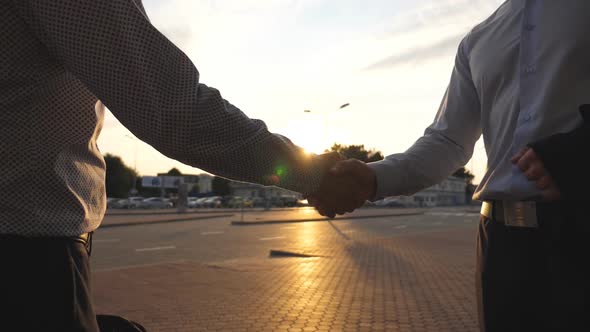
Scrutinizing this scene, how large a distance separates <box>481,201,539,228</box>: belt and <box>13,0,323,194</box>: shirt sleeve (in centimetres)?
94

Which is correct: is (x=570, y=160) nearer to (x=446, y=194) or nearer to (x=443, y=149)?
(x=443, y=149)

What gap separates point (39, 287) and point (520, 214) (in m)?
1.46

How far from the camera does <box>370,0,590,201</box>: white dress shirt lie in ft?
6.08

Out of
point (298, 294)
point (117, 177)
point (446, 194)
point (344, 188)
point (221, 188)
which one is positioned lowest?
point (298, 294)

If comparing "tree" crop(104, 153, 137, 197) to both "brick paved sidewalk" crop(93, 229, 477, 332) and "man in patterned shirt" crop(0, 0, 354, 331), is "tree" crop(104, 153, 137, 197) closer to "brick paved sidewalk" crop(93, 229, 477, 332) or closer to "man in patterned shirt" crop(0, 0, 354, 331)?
"brick paved sidewalk" crop(93, 229, 477, 332)

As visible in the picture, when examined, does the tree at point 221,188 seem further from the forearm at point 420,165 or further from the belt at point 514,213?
the belt at point 514,213

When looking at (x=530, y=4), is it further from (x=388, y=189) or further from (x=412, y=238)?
(x=412, y=238)

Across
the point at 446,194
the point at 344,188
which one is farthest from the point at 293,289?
the point at 446,194

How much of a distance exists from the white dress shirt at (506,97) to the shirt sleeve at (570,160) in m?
0.22

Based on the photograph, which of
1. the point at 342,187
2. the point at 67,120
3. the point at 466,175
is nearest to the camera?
the point at 67,120

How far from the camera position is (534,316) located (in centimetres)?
176

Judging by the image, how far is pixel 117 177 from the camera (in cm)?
8206

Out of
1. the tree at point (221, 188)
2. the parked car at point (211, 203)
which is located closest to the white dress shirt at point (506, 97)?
the parked car at point (211, 203)

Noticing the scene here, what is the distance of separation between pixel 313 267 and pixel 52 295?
30.8 ft
